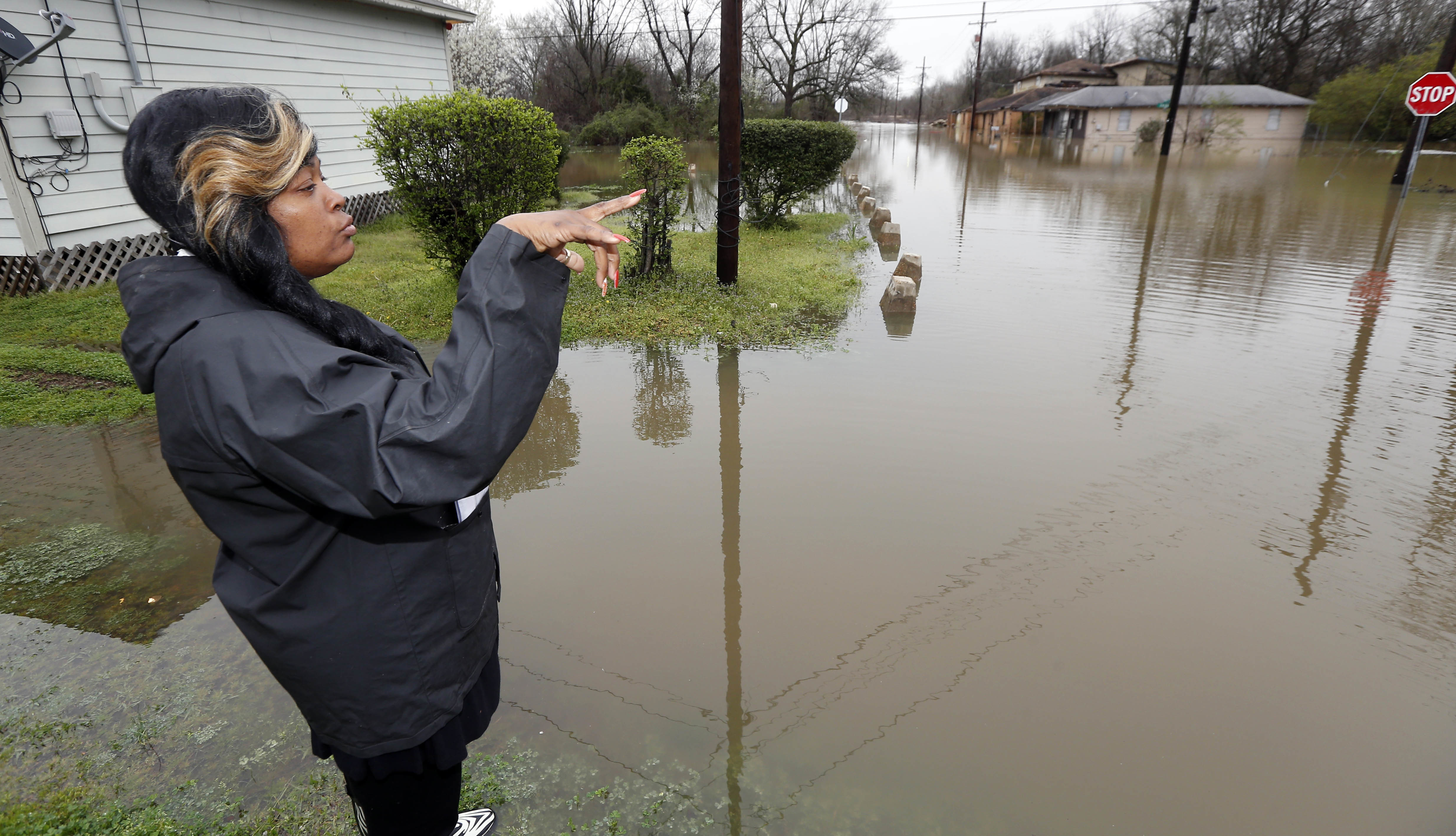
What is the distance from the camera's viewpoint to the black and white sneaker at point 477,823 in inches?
85.1

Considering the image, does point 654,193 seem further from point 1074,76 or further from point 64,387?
point 1074,76

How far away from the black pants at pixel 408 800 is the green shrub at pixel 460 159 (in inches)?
277

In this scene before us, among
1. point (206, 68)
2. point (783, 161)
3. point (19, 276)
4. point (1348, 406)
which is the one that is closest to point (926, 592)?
point (1348, 406)

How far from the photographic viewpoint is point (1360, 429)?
202 inches

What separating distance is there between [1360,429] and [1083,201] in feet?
42.4

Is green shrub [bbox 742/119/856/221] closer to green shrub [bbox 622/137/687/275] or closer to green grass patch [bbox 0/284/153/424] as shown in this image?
green shrub [bbox 622/137/687/275]

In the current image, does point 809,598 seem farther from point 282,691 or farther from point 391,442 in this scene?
point 391,442

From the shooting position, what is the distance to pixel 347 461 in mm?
1174

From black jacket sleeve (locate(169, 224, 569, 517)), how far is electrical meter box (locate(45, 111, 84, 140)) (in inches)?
398

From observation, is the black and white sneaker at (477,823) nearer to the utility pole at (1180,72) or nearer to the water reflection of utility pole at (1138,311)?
the water reflection of utility pole at (1138,311)

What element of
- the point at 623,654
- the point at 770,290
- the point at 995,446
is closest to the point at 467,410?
the point at 623,654

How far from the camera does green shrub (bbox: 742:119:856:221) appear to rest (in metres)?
12.8

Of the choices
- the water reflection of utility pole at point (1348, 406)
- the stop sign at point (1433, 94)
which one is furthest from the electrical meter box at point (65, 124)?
the stop sign at point (1433, 94)

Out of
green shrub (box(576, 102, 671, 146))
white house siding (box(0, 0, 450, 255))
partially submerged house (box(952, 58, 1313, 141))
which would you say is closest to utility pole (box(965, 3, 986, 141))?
partially submerged house (box(952, 58, 1313, 141))
